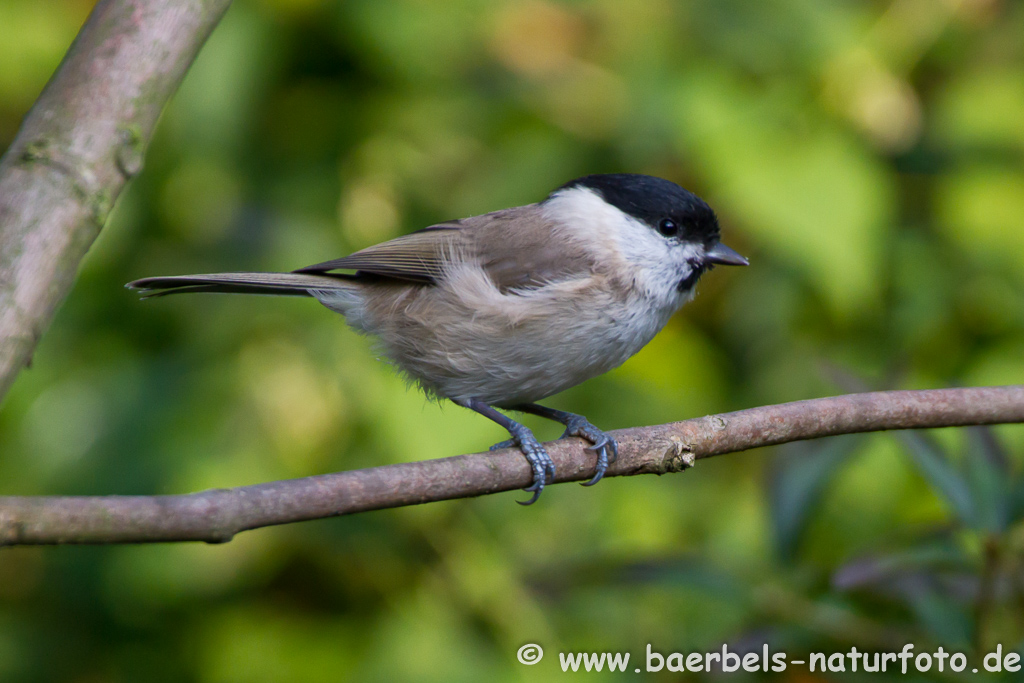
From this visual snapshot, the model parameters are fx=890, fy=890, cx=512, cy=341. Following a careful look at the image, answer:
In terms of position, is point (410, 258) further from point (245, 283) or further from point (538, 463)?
point (538, 463)

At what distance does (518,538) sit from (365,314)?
788 millimetres

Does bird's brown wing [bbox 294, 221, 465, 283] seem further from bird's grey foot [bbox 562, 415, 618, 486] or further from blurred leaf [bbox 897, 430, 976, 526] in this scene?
blurred leaf [bbox 897, 430, 976, 526]

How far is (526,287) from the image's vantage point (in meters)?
2.04

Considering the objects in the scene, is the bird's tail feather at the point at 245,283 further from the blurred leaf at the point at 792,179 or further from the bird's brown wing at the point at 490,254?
the blurred leaf at the point at 792,179

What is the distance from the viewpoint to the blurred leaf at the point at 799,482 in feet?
6.23

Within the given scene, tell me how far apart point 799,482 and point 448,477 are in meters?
1.00

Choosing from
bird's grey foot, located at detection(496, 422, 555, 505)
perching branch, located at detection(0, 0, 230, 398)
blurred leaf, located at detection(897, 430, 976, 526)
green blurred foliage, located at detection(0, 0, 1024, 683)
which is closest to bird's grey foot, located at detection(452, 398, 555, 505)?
bird's grey foot, located at detection(496, 422, 555, 505)

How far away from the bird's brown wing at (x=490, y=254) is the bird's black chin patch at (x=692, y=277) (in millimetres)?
223

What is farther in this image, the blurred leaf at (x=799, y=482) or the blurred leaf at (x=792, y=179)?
the blurred leaf at (x=792, y=179)

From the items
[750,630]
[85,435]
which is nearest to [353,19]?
[85,435]

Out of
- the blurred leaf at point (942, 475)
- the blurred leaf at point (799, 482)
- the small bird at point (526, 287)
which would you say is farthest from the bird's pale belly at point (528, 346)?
the blurred leaf at point (942, 475)

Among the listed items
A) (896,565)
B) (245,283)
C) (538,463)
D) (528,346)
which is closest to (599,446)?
(538,463)

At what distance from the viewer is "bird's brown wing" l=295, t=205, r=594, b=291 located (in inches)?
81.2

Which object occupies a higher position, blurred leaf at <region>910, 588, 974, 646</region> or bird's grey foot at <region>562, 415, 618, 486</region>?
bird's grey foot at <region>562, 415, 618, 486</region>
